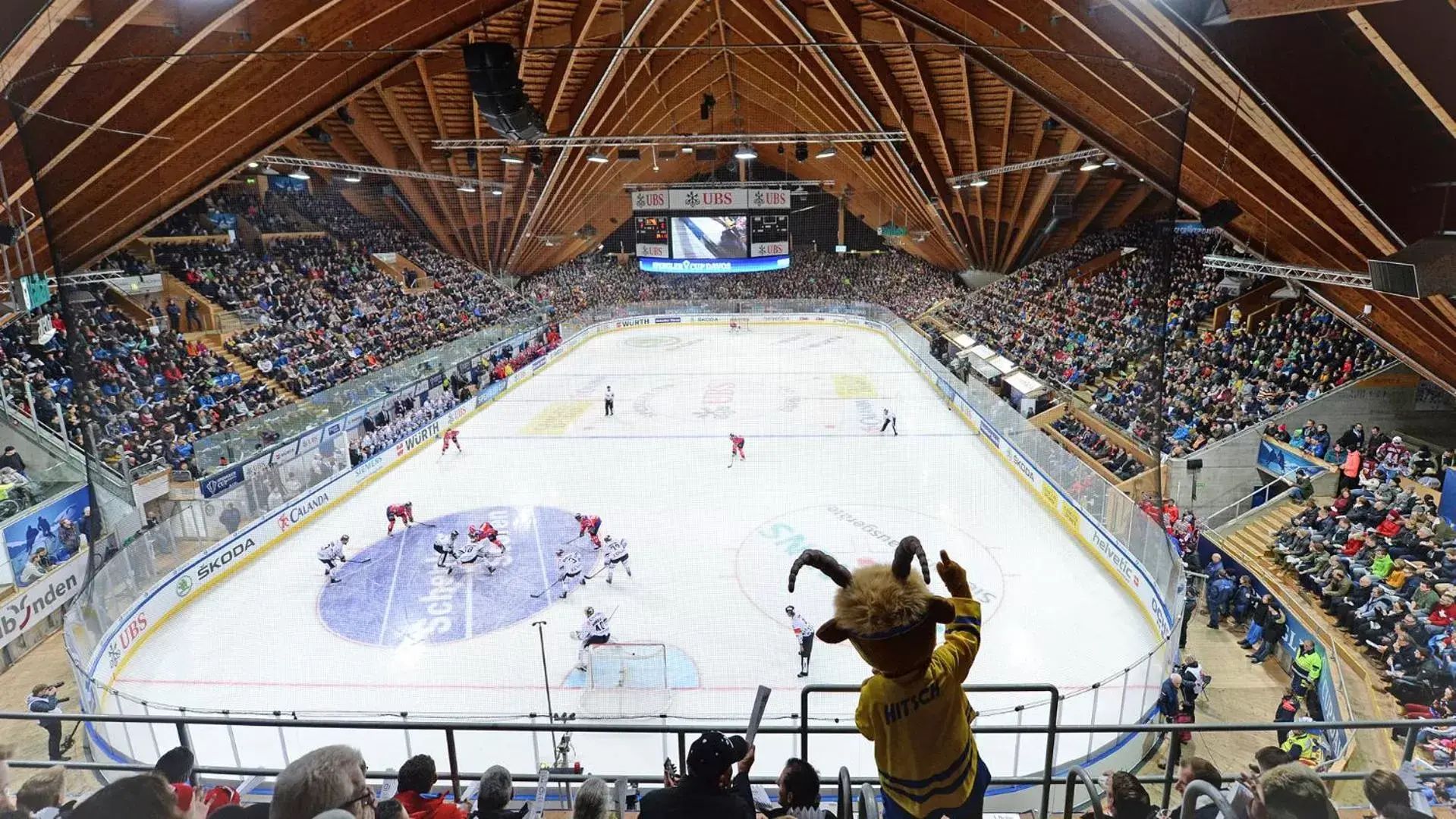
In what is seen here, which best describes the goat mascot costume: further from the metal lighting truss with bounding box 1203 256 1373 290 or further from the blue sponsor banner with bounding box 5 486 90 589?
the blue sponsor banner with bounding box 5 486 90 589

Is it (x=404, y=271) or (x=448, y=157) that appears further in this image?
(x=404, y=271)

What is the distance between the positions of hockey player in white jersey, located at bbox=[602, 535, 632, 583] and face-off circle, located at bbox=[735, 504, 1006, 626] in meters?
1.60

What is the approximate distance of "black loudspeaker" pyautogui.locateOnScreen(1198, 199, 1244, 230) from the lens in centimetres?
938

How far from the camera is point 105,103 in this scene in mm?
7758

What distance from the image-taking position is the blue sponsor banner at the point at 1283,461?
1189cm

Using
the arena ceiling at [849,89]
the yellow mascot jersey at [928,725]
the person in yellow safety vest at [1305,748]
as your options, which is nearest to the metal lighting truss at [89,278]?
the arena ceiling at [849,89]

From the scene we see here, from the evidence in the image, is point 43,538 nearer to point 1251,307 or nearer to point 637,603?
point 637,603

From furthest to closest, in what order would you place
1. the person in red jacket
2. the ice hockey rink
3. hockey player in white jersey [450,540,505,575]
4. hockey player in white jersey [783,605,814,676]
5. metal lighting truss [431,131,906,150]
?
metal lighting truss [431,131,906,150] < hockey player in white jersey [450,540,505,575] < hockey player in white jersey [783,605,814,676] < the ice hockey rink < the person in red jacket

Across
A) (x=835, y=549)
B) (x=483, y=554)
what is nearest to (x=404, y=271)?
(x=483, y=554)

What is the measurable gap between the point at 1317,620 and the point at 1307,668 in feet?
4.48

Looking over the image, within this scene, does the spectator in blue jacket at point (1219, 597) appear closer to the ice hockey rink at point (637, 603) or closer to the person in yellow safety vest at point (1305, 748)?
the ice hockey rink at point (637, 603)

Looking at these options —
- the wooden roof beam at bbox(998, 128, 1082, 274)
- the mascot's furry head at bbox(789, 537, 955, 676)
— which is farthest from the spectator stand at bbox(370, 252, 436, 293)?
the mascot's furry head at bbox(789, 537, 955, 676)

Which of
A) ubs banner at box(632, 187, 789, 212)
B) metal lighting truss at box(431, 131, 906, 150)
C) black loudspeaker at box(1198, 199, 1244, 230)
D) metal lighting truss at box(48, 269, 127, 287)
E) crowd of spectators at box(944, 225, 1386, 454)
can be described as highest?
metal lighting truss at box(431, 131, 906, 150)

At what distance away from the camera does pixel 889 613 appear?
6.69 ft
